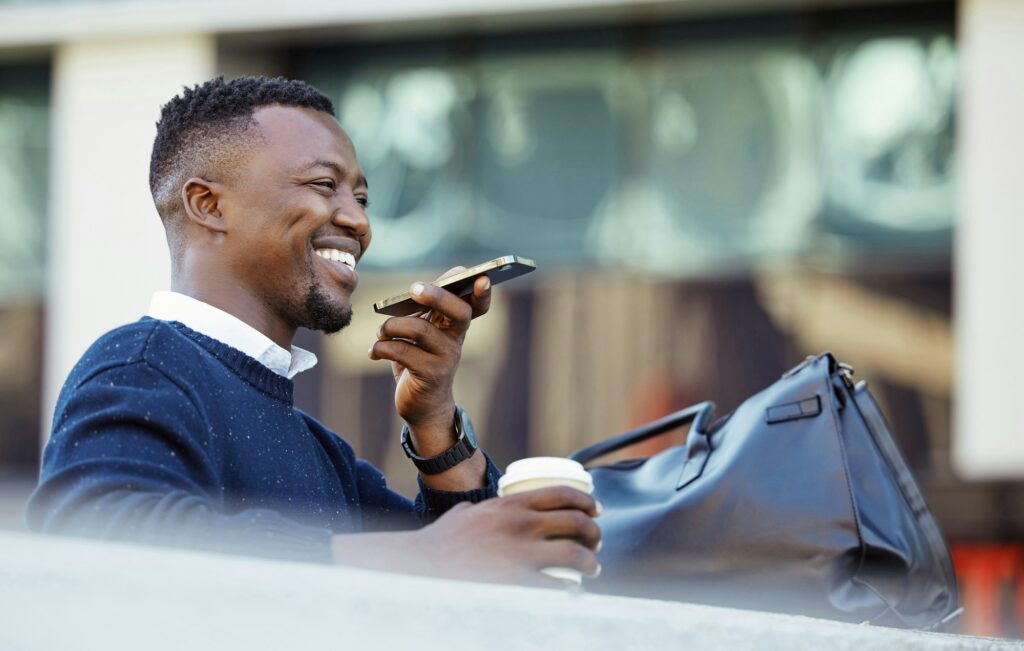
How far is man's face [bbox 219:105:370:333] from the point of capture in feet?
8.66

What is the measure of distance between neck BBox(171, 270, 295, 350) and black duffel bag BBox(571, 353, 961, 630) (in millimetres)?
740

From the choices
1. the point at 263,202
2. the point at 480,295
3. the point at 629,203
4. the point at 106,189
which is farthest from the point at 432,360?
the point at 106,189

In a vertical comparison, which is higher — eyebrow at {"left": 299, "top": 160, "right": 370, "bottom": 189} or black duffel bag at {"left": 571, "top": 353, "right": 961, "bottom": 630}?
eyebrow at {"left": 299, "top": 160, "right": 370, "bottom": 189}

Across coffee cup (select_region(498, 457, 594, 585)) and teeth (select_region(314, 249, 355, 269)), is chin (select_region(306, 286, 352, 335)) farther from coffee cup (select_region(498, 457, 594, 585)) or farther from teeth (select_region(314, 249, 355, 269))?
coffee cup (select_region(498, 457, 594, 585))

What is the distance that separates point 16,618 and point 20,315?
Answer: 8952mm

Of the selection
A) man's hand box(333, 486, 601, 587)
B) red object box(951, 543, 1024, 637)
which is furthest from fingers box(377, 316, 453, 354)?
red object box(951, 543, 1024, 637)

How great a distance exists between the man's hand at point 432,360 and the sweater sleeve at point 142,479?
460 mm

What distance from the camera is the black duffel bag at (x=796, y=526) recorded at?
2.71 m

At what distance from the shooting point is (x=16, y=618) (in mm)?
1630

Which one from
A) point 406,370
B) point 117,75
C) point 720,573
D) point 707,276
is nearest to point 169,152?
point 406,370

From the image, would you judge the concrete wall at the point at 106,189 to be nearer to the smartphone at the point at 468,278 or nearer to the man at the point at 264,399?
the man at the point at 264,399

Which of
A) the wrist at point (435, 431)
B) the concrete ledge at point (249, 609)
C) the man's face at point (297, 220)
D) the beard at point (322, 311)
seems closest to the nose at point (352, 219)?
the man's face at point (297, 220)

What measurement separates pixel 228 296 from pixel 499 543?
35.1 inches

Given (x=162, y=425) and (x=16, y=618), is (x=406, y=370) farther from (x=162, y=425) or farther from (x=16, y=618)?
(x=16, y=618)
